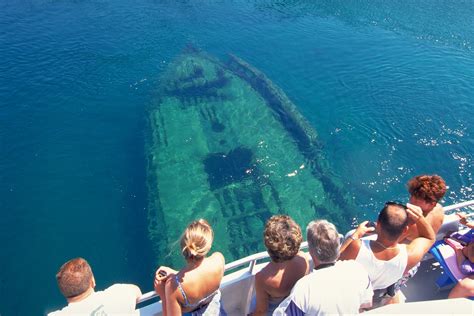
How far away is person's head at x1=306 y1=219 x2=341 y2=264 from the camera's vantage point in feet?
14.0

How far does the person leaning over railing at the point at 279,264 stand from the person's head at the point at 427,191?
2.23m

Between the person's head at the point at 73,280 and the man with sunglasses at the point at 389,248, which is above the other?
the man with sunglasses at the point at 389,248

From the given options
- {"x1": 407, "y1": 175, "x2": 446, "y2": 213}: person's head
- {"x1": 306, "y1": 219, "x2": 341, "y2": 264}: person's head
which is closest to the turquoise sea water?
{"x1": 407, "y1": 175, "x2": 446, "y2": 213}: person's head

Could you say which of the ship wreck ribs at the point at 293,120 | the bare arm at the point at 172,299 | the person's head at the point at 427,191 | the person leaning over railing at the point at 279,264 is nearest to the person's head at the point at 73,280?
the bare arm at the point at 172,299

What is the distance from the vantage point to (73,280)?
446 centimetres

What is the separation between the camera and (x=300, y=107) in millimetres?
19844

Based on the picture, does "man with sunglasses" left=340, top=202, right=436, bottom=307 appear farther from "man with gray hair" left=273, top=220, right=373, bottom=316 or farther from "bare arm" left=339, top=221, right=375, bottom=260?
"man with gray hair" left=273, top=220, right=373, bottom=316

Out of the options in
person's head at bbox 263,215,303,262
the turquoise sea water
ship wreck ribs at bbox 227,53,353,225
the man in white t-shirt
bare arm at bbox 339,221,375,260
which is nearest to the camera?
the man in white t-shirt

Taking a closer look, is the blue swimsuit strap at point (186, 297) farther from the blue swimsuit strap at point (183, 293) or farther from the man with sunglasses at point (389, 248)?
the man with sunglasses at point (389, 248)

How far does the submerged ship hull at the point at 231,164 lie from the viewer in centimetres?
1374

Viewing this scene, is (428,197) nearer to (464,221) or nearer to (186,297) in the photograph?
(464,221)

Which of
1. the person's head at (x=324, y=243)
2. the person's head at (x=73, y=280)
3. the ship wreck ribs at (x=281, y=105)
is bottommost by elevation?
the ship wreck ribs at (x=281, y=105)

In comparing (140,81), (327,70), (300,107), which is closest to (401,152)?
(300,107)

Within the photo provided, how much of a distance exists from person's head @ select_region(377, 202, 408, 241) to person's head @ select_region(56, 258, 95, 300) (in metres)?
4.13
